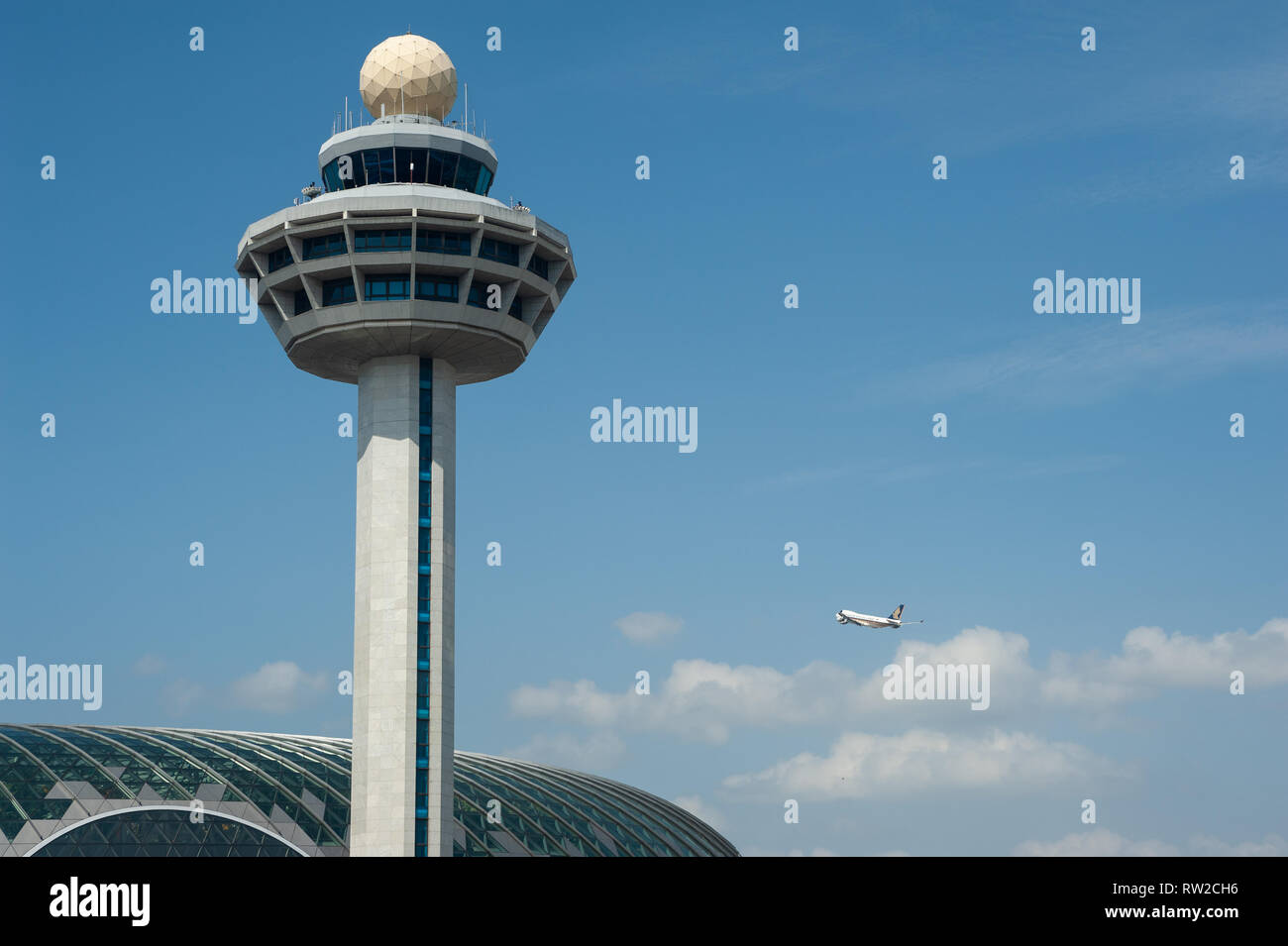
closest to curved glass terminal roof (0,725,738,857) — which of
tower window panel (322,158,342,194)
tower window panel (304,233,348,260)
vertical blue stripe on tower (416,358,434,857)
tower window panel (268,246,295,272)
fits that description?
vertical blue stripe on tower (416,358,434,857)

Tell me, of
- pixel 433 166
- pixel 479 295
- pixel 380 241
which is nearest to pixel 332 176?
pixel 433 166

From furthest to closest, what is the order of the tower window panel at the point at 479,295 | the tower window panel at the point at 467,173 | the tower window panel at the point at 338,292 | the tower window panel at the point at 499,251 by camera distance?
the tower window panel at the point at 467,173 < the tower window panel at the point at 499,251 < the tower window panel at the point at 479,295 < the tower window panel at the point at 338,292

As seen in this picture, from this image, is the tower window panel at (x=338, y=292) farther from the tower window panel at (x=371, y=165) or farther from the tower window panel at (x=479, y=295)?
the tower window panel at (x=371, y=165)

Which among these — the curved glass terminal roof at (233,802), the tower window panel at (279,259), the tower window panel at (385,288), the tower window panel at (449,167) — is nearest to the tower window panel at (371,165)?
the tower window panel at (449,167)

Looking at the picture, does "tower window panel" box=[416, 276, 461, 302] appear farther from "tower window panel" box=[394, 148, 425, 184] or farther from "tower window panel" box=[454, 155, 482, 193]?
"tower window panel" box=[454, 155, 482, 193]
